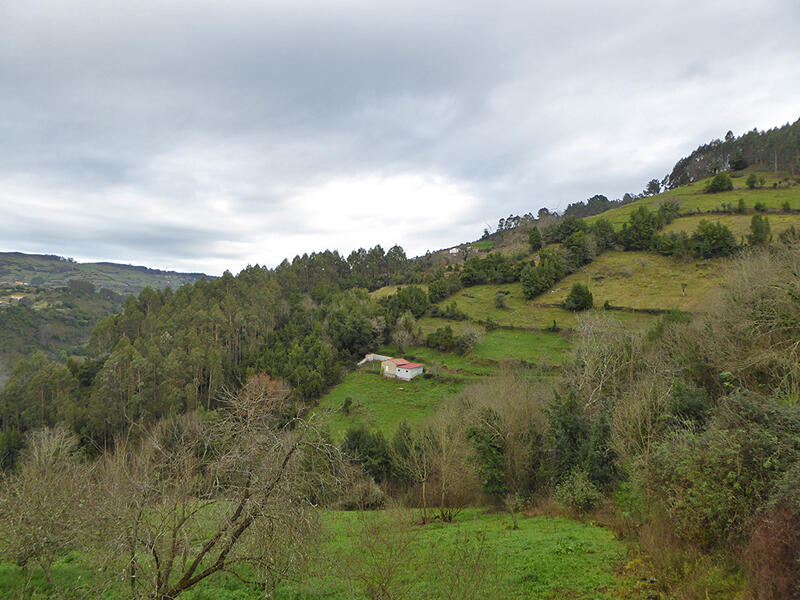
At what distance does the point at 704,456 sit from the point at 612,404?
510 inches

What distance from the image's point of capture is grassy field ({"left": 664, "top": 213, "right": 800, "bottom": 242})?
49.1 metres

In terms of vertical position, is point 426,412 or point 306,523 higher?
point 306,523

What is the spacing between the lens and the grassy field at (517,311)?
155 feet

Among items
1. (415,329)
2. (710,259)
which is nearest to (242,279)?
(415,329)

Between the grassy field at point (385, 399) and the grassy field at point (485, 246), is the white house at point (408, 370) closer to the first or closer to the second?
the grassy field at point (385, 399)

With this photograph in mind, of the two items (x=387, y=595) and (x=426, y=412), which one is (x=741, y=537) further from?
(x=426, y=412)

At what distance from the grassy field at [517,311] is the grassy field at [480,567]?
36.2m

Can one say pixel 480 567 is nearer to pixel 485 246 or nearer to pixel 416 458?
pixel 416 458

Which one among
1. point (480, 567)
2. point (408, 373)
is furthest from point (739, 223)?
point (480, 567)

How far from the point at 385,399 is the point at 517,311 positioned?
2767cm

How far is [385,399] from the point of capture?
140ft

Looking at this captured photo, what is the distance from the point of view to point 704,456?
27.0ft

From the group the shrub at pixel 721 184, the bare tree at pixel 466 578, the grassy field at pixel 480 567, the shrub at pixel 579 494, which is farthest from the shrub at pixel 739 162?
the bare tree at pixel 466 578

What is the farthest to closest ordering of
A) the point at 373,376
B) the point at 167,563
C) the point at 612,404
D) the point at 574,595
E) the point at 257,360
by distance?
the point at 257,360, the point at 373,376, the point at 612,404, the point at 574,595, the point at 167,563
